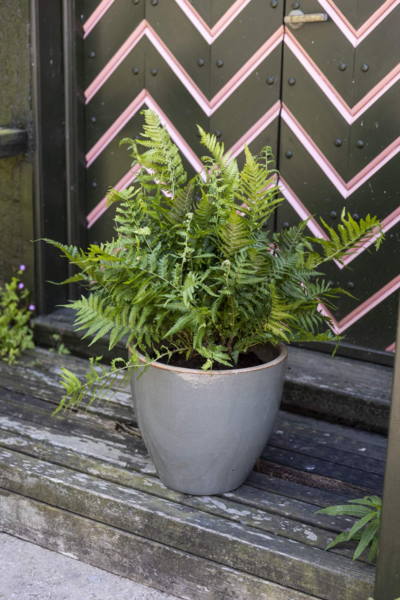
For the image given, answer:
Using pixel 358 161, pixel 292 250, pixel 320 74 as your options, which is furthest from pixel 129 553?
pixel 320 74

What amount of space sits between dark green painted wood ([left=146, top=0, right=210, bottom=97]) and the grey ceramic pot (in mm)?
1358

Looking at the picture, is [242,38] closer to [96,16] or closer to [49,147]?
[96,16]

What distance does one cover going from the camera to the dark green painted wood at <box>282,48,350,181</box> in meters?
2.61

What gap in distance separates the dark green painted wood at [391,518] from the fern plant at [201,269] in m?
0.39

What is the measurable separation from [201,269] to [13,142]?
1.42m

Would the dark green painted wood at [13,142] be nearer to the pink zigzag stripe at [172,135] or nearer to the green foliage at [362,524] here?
the pink zigzag stripe at [172,135]

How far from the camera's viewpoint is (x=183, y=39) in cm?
282

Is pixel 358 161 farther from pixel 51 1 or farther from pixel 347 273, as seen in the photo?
pixel 51 1

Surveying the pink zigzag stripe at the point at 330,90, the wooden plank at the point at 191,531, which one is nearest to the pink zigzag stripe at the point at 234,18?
the pink zigzag stripe at the point at 330,90

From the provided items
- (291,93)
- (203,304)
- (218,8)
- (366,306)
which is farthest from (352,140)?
(203,304)

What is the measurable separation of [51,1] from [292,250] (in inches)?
67.2

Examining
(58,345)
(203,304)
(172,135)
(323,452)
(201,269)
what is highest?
(172,135)

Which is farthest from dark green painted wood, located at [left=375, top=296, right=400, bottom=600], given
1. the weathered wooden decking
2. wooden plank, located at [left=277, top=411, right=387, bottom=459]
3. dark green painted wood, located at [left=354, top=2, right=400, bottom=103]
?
dark green painted wood, located at [left=354, top=2, right=400, bottom=103]

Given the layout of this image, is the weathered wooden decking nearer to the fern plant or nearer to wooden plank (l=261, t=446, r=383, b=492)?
wooden plank (l=261, t=446, r=383, b=492)
